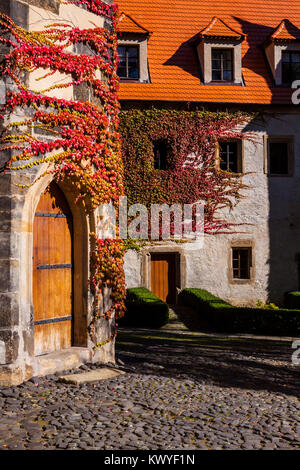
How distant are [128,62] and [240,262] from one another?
7.37 m

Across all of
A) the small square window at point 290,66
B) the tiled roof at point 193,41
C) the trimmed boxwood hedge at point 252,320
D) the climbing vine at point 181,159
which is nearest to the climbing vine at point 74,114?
the trimmed boxwood hedge at point 252,320

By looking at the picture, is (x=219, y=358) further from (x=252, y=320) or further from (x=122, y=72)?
(x=122, y=72)

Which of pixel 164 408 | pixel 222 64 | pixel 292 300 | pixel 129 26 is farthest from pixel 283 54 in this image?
pixel 164 408

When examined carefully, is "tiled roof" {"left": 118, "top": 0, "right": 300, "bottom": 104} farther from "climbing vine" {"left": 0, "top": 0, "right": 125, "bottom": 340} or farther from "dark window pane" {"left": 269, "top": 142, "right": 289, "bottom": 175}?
"climbing vine" {"left": 0, "top": 0, "right": 125, "bottom": 340}

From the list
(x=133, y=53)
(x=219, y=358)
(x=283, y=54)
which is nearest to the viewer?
(x=219, y=358)

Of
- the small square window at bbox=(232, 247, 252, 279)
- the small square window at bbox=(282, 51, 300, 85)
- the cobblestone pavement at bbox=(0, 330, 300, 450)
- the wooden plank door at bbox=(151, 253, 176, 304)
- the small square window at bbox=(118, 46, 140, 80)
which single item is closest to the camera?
the cobblestone pavement at bbox=(0, 330, 300, 450)

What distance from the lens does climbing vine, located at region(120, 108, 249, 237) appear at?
1573cm

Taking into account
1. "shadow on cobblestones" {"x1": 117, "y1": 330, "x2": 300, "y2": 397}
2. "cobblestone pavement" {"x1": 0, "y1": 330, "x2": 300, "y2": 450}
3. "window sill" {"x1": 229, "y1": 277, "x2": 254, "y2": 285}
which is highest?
"window sill" {"x1": 229, "y1": 277, "x2": 254, "y2": 285}

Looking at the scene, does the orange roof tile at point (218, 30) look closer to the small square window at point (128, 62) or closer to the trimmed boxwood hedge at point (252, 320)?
the small square window at point (128, 62)

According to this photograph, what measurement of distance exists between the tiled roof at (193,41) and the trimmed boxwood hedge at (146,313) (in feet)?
20.5

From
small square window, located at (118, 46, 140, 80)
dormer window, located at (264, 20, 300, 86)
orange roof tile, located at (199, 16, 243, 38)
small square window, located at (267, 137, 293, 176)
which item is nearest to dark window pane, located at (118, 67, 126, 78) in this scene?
small square window, located at (118, 46, 140, 80)

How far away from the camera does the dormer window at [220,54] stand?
16.3m

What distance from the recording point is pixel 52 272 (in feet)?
22.9

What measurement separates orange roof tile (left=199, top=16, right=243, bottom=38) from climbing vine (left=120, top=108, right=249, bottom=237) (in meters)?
2.55
